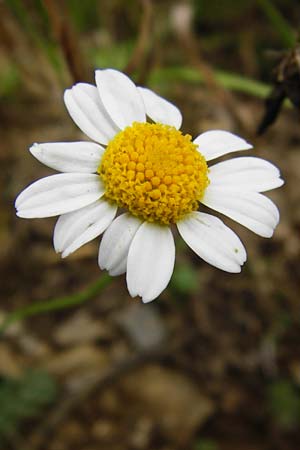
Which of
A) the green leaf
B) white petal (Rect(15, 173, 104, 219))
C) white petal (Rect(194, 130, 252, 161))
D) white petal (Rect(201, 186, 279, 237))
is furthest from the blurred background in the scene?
white petal (Rect(15, 173, 104, 219))

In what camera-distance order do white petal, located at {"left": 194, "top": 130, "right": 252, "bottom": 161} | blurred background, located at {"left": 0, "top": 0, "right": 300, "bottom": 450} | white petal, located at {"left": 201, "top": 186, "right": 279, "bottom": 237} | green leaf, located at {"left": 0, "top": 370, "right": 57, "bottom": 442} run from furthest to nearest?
1. blurred background, located at {"left": 0, "top": 0, "right": 300, "bottom": 450}
2. green leaf, located at {"left": 0, "top": 370, "right": 57, "bottom": 442}
3. white petal, located at {"left": 194, "top": 130, "right": 252, "bottom": 161}
4. white petal, located at {"left": 201, "top": 186, "right": 279, "bottom": 237}

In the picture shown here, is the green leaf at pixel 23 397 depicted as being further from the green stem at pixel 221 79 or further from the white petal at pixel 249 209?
the green stem at pixel 221 79

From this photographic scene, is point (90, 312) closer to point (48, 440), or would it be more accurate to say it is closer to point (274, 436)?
point (48, 440)

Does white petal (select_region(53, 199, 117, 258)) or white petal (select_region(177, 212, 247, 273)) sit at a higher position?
white petal (select_region(53, 199, 117, 258))

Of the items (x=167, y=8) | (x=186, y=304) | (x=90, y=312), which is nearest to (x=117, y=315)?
(x=90, y=312)

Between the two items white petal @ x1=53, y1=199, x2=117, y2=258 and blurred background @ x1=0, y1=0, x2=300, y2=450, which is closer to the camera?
white petal @ x1=53, y1=199, x2=117, y2=258

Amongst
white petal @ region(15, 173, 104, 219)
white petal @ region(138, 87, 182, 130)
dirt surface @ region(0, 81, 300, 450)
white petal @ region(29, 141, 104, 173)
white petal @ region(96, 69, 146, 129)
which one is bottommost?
dirt surface @ region(0, 81, 300, 450)

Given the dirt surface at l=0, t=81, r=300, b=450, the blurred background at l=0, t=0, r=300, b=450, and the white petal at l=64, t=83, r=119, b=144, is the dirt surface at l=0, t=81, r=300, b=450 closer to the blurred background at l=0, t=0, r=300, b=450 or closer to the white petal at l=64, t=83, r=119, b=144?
the blurred background at l=0, t=0, r=300, b=450
